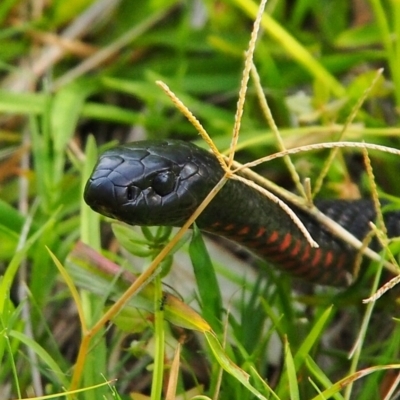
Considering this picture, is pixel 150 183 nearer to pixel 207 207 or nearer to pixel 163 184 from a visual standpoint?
pixel 163 184

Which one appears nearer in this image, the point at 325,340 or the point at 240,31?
the point at 325,340

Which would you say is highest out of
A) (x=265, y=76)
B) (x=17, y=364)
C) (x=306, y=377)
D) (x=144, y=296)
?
(x=265, y=76)

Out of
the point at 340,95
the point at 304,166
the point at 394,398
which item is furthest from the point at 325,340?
the point at 340,95

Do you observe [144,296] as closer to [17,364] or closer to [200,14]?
[17,364]

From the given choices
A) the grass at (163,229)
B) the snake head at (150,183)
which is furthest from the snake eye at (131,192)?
the grass at (163,229)

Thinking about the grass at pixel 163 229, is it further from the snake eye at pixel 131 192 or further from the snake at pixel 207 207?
the snake eye at pixel 131 192

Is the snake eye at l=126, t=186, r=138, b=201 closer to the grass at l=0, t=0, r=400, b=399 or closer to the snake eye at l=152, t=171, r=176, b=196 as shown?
the snake eye at l=152, t=171, r=176, b=196
